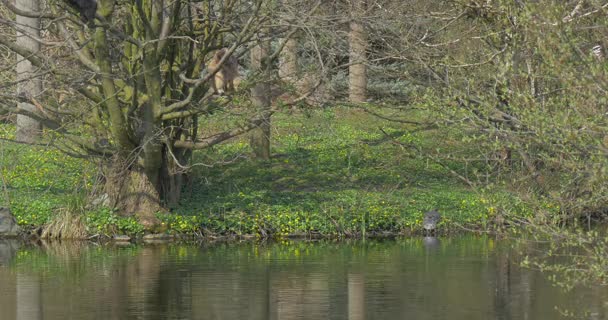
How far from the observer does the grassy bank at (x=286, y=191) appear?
837 inches

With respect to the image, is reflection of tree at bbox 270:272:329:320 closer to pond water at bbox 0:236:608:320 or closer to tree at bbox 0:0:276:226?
pond water at bbox 0:236:608:320

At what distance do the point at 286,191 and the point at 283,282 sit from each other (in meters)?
7.33

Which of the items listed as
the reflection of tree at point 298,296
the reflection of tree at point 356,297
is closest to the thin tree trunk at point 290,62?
the reflection of tree at point 298,296

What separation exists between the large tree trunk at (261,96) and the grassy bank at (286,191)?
14.9 inches

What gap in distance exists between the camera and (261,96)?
79.6 feet

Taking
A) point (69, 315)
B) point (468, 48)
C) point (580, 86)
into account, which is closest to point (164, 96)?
point (468, 48)

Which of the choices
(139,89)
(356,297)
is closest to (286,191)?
(139,89)

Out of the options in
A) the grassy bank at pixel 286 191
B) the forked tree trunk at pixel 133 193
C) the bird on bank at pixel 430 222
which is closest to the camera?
the forked tree trunk at pixel 133 193

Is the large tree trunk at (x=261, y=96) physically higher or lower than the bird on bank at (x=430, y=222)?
higher

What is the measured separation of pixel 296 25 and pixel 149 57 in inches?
119

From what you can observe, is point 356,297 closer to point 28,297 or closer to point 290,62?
point 28,297

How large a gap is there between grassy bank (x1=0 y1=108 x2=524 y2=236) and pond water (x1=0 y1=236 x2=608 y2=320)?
0.85 meters

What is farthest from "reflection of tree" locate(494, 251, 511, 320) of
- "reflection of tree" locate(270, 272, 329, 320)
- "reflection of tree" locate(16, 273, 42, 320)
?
"reflection of tree" locate(16, 273, 42, 320)

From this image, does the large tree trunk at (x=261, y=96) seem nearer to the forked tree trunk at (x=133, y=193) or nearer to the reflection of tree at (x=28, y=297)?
the forked tree trunk at (x=133, y=193)
